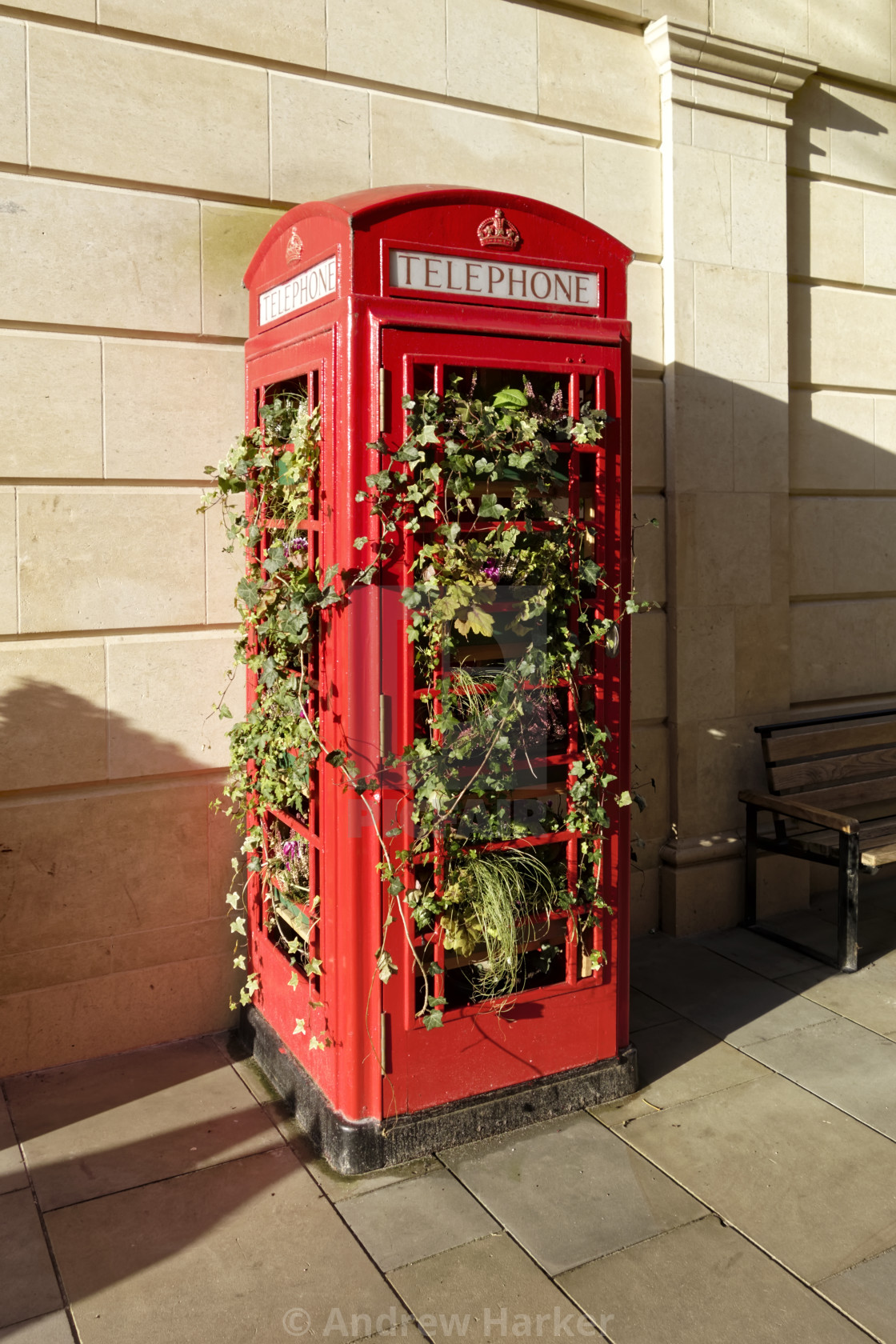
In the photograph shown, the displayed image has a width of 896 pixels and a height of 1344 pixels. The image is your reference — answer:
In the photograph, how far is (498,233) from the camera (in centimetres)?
347

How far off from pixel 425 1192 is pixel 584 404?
8.45ft

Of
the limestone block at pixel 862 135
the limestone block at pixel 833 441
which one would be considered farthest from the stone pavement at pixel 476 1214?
the limestone block at pixel 862 135

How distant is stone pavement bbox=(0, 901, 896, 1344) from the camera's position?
286 cm

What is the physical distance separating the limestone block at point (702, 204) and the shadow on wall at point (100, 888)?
137 inches

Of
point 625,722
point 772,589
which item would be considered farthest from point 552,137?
point 625,722

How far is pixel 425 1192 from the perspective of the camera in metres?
3.39

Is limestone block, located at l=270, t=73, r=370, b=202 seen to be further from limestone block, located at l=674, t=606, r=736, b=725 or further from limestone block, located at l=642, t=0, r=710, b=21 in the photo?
limestone block, located at l=674, t=606, r=736, b=725

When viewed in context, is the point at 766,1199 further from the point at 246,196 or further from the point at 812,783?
the point at 246,196

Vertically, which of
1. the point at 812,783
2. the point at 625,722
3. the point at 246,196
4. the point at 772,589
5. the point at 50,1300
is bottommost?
the point at 50,1300

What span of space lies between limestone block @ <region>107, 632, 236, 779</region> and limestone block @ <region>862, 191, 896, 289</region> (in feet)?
14.2

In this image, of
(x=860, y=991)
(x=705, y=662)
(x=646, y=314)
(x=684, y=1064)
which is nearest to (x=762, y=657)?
(x=705, y=662)

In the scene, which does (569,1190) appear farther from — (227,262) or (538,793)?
(227,262)

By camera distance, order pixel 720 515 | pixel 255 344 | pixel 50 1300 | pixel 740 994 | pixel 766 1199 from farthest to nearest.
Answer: pixel 720 515, pixel 740 994, pixel 255 344, pixel 766 1199, pixel 50 1300

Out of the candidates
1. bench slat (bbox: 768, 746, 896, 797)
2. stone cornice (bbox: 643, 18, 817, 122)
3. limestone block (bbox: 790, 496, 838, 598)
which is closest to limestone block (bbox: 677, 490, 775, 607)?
limestone block (bbox: 790, 496, 838, 598)
